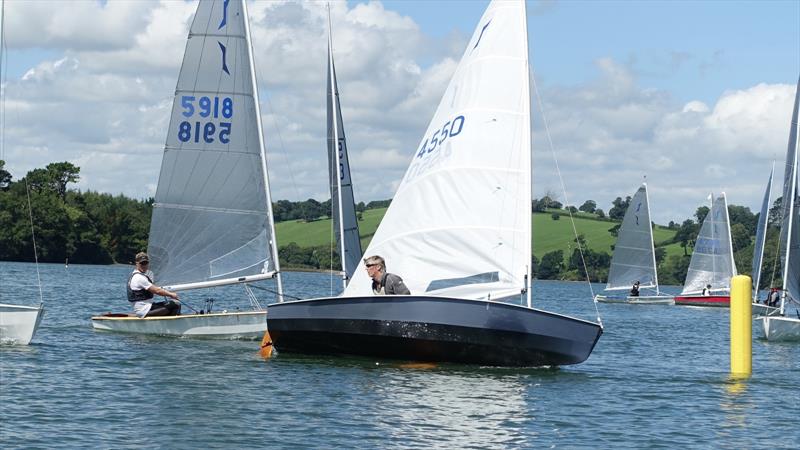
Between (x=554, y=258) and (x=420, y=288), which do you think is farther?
(x=554, y=258)

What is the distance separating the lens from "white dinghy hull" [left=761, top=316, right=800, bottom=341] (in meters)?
31.2

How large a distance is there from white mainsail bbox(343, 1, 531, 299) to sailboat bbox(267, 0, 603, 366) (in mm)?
17

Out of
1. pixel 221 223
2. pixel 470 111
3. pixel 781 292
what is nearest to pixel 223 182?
pixel 221 223

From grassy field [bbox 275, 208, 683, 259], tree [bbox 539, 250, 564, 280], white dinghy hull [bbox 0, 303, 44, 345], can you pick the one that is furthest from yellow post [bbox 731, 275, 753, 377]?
tree [bbox 539, 250, 564, 280]

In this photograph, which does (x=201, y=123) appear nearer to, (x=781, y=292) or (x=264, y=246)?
(x=264, y=246)

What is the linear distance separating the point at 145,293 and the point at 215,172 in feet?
10.2

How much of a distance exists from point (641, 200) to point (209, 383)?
176 ft

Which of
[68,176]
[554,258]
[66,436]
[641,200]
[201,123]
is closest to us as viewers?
[66,436]

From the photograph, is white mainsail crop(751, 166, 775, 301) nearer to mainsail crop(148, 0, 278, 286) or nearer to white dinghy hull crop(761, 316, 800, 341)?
white dinghy hull crop(761, 316, 800, 341)

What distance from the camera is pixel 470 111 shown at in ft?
70.5

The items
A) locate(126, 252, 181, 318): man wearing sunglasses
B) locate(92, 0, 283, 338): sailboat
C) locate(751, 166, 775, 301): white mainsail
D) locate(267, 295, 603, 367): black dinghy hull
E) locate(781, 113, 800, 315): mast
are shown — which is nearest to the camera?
locate(267, 295, 603, 367): black dinghy hull

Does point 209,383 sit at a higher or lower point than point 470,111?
lower

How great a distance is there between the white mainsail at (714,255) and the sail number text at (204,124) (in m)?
44.2

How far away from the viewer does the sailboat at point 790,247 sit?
31.5 meters
